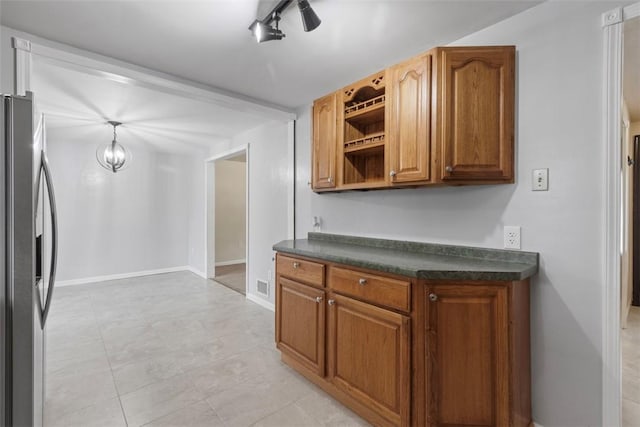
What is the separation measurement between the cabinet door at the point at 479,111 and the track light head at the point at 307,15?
0.74 m

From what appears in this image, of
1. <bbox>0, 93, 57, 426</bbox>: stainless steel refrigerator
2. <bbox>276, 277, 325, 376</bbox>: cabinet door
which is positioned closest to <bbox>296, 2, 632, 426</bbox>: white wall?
<bbox>276, 277, 325, 376</bbox>: cabinet door

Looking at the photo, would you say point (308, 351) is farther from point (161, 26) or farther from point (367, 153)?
point (161, 26)

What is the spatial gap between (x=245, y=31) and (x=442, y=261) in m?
1.77

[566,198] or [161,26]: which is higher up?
[161,26]

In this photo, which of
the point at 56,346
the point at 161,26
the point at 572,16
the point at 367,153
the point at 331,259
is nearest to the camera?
the point at 572,16

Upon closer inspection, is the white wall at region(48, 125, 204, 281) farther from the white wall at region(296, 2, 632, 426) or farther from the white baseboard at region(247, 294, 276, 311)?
the white wall at region(296, 2, 632, 426)

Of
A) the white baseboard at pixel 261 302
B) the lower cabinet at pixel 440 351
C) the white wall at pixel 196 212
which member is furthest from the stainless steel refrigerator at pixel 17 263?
the white wall at pixel 196 212

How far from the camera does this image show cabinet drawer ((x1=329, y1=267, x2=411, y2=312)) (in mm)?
1526

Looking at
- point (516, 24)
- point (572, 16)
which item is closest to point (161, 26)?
point (516, 24)

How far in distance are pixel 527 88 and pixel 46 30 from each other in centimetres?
276

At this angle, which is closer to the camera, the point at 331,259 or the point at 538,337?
the point at 538,337

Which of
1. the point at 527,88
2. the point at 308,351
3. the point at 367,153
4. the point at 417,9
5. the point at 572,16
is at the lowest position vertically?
the point at 308,351

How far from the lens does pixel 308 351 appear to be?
6.84 ft

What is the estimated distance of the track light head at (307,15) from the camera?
146 centimetres
